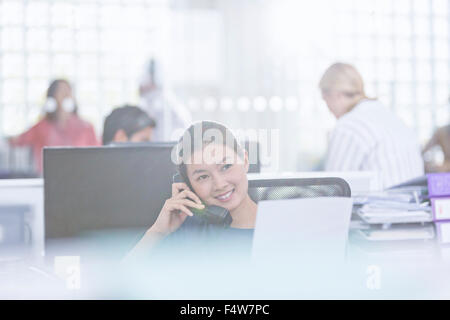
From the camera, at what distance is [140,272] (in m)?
0.64

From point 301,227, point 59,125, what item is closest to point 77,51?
point 59,125

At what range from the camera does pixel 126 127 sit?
154cm

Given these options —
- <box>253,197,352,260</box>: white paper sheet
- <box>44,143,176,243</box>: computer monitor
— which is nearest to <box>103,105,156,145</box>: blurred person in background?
<box>44,143,176,243</box>: computer monitor

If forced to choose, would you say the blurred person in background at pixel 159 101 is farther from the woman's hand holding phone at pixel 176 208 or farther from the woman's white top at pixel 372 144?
the woman's hand holding phone at pixel 176 208

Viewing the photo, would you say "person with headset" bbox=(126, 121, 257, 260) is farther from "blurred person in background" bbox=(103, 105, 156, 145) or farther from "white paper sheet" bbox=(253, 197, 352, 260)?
"blurred person in background" bbox=(103, 105, 156, 145)

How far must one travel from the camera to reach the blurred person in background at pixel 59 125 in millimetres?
2590

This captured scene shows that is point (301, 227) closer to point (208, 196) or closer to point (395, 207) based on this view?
point (208, 196)

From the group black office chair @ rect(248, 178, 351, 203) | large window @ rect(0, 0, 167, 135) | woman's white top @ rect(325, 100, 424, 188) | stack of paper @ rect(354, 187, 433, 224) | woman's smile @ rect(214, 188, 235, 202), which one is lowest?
stack of paper @ rect(354, 187, 433, 224)

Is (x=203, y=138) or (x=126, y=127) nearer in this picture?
(x=203, y=138)

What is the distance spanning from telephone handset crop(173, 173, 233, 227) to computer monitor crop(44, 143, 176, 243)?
7.3 inches

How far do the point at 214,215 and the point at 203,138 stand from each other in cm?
12

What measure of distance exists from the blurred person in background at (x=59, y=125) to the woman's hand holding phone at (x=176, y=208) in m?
2.02

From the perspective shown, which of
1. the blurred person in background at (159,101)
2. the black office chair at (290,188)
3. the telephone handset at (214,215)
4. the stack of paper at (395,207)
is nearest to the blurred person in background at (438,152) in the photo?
the blurred person in background at (159,101)

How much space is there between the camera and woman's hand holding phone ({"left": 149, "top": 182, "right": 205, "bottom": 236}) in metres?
0.62
